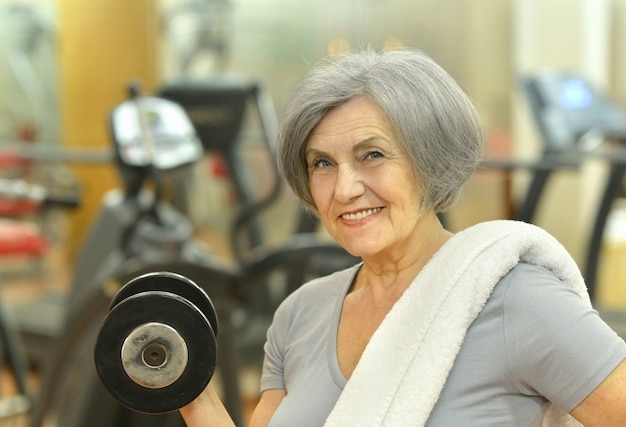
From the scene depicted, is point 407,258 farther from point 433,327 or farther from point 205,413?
point 205,413

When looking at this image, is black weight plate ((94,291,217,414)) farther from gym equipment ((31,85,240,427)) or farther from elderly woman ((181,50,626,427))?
gym equipment ((31,85,240,427))

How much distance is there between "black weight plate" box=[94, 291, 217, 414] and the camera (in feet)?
Answer: 4.16

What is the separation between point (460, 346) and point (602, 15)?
5.76m

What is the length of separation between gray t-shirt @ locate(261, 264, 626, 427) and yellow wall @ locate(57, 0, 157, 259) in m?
6.25

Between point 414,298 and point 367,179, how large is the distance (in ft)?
0.57

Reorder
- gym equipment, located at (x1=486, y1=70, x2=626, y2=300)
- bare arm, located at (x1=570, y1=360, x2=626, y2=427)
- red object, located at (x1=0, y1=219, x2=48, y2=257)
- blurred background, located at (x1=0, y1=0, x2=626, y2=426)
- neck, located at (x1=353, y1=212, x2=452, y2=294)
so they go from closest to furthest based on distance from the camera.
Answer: bare arm, located at (x1=570, y1=360, x2=626, y2=427), neck, located at (x1=353, y1=212, x2=452, y2=294), gym equipment, located at (x1=486, y1=70, x2=626, y2=300), red object, located at (x1=0, y1=219, x2=48, y2=257), blurred background, located at (x1=0, y1=0, x2=626, y2=426)

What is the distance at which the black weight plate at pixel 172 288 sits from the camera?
1370 mm

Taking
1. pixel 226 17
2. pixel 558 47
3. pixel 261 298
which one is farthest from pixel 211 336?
pixel 226 17

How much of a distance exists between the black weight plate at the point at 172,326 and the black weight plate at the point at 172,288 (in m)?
0.09

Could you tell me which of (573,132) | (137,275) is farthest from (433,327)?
(573,132)

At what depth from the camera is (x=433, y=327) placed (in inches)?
50.6

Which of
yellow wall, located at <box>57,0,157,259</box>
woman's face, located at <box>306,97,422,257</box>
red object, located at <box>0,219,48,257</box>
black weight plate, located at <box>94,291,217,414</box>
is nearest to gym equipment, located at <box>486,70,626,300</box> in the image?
red object, located at <box>0,219,48,257</box>

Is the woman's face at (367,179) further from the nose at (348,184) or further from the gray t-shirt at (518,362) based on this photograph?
the gray t-shirt at (518,362)

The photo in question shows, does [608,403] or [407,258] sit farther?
[407,258]
